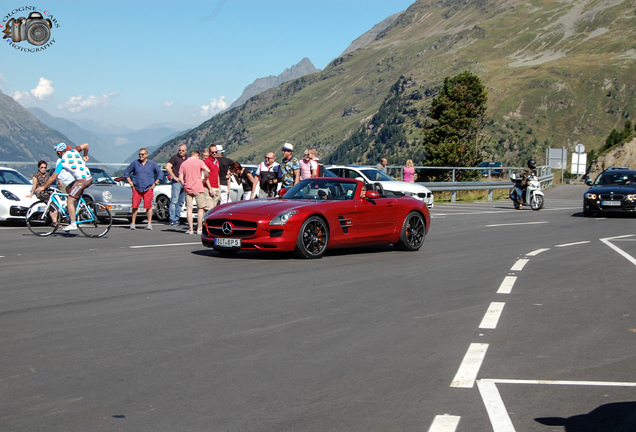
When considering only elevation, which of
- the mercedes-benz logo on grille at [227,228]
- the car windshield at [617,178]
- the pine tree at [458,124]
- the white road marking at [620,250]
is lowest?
the white road marking at [620,250]

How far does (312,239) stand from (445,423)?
312 inches

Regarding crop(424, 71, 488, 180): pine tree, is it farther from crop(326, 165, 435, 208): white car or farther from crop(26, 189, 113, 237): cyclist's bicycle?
crop(26, 189, 113, 237): cyclist's bicycle

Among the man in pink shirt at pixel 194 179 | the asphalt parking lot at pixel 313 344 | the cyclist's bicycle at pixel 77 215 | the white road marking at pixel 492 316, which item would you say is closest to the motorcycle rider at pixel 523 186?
the man in pink shirt at pixel 194 179

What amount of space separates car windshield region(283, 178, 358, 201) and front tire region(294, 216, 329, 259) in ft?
2.58

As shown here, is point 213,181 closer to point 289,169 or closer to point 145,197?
point 145,197

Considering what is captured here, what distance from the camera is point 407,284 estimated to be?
9484 mm

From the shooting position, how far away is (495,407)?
14.6 ft

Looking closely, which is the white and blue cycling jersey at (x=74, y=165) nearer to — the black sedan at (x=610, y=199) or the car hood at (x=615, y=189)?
the black sedan at (x=610, y=199)

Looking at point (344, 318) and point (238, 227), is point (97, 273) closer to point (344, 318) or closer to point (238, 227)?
point (238, 227)

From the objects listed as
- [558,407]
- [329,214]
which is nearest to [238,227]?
[329,214]

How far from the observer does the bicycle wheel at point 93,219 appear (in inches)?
604

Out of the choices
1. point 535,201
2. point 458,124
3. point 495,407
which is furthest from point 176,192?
point 458,124

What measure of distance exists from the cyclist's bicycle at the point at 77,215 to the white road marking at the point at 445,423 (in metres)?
12.2

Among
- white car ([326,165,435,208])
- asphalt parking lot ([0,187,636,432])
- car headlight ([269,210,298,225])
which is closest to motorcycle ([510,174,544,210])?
white car ([326,165,435,208])
